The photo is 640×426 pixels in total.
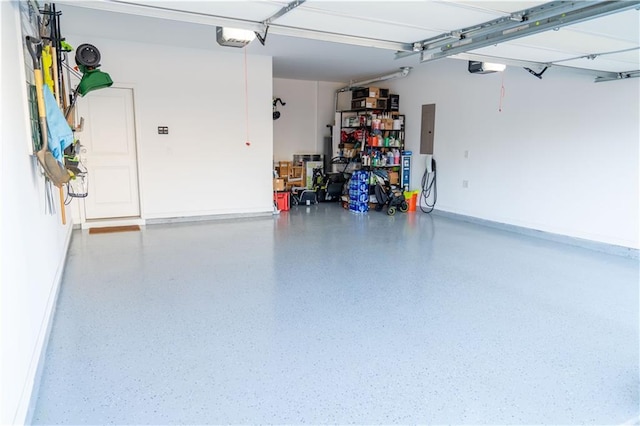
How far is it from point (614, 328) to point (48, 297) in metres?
4.30

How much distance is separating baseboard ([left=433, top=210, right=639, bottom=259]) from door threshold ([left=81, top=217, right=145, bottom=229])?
542cm

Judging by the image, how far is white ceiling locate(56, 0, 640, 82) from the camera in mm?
2928

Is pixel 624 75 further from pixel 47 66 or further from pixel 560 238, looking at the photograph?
pixel 47 66

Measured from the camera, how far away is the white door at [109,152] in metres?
6.31

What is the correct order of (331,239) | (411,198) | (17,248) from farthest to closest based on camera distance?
(411,198) → (331,239) → (17,248)

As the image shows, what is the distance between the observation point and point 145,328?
3.10 meters

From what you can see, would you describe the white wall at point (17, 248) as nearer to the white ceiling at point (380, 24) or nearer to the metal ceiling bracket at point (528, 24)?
the white ceiling at point (380, 24)

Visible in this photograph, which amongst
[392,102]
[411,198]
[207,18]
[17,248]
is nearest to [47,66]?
[207,18]

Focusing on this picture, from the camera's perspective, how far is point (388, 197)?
827cm

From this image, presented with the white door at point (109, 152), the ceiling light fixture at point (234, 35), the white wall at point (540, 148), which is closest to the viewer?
the ceiling light fixture at point (234, 35)

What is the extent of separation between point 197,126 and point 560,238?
580cm

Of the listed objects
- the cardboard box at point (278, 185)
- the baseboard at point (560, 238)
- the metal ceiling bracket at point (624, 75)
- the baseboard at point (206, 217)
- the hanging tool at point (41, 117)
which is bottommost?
the baseboard at point (560, 238)

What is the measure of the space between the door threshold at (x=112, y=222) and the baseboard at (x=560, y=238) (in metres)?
5.42

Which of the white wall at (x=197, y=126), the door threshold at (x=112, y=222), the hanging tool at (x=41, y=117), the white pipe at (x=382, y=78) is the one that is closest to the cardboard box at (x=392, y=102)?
the white pipe at (x=382, y=78)
